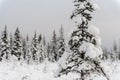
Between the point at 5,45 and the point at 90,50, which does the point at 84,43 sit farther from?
the point at 5,45

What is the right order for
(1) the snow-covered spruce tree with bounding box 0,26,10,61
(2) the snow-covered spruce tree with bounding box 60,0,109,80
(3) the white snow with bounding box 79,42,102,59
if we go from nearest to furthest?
(3) the white snow with bounding box 79,42,102,59, (2) the snow-covered spruce tree with bounding box 60,0,109,80, (1) the snow-covered spruce tree with bounding box 0,26,10,61

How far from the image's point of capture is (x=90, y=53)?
12289 mm

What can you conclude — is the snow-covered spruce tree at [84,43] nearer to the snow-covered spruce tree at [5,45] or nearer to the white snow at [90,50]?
the white snow at [90,50]

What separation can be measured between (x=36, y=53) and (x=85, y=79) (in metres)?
72.4

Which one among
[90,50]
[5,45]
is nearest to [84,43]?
[90,50]

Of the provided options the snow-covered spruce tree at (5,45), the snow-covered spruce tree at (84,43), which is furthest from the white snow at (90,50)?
the snow-covered spruce tree at (5,45)

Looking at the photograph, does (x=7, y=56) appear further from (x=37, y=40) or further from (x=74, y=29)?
(x=74, y=29)

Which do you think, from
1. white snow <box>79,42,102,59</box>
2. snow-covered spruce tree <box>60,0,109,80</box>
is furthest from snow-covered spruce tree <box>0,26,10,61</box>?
white snow <box>79,42,102,59</box>

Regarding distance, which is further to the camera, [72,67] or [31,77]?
[31,77]

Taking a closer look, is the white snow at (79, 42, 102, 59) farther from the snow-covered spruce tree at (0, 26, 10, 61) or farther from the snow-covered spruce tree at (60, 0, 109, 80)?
the snow-covered spruce tree at (0, 26, 10, 61)

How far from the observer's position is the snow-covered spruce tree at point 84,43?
12.8 m

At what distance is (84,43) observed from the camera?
12.8m

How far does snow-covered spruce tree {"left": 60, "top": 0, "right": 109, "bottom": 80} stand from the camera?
42.0 feet

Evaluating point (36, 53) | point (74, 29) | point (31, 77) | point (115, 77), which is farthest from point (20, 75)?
point (36, 53)
